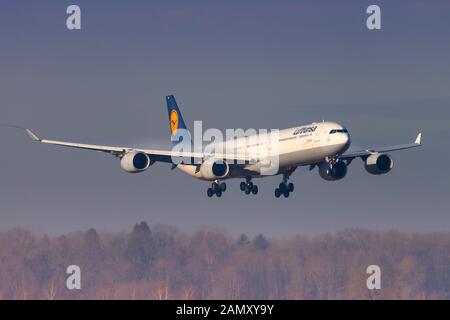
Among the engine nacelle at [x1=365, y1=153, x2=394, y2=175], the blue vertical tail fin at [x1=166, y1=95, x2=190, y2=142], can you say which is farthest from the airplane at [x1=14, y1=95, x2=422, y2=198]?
the blue vertical tail fin at [x1=166, y1=95, x2=190, y2=142]

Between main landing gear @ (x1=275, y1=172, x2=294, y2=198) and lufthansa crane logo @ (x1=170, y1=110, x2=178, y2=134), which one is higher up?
lufthansa crane logo @ (x1=170, y1=110, x2=178, y2=134)

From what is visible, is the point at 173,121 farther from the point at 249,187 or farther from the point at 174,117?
the point at 249,187

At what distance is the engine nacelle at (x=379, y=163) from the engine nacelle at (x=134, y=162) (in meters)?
16.6

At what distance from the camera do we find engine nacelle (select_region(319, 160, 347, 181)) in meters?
89.6

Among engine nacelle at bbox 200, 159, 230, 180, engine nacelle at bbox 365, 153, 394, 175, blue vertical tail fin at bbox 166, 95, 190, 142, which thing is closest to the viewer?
engine nacelle at bbox 200, 159, 230, 180

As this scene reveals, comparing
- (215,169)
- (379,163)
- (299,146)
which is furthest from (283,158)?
(379,163)

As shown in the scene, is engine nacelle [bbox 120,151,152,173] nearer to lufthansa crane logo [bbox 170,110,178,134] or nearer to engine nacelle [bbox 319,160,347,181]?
engine nacelle [bbox 319,160,347,181]

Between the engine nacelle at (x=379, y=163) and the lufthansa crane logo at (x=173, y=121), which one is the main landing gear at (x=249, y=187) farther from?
the lufthansa crane logo at (x=173, y=121)

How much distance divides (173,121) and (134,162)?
65.7 feet

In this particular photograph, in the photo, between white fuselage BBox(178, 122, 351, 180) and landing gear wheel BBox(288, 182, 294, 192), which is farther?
landing gear wheel BBox(288, 182, 294, 192)

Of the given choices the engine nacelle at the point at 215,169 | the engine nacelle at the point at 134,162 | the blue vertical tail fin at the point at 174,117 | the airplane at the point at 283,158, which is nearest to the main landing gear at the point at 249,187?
the airplane at the point at 283,158

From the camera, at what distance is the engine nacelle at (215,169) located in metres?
91.0

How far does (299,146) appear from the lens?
3413 inches
